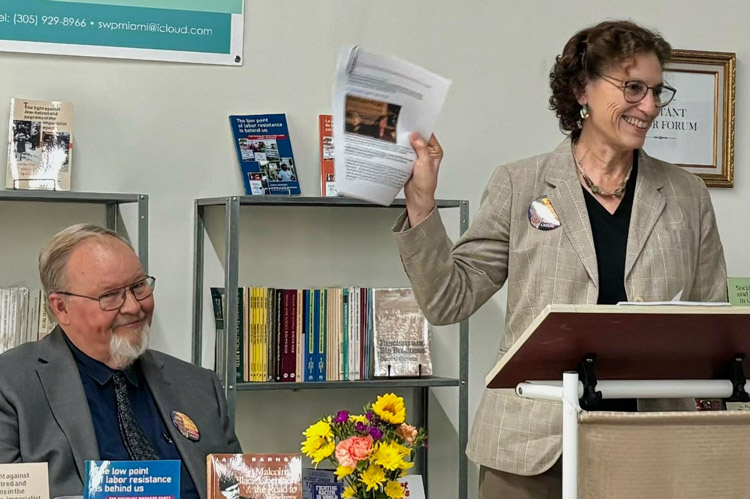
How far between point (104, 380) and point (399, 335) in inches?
43.4

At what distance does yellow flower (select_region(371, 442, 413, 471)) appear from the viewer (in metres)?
1.82

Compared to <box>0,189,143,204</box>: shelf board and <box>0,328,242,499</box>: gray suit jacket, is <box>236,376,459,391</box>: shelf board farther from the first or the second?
<box>0,189,143,204</box>: shelf board

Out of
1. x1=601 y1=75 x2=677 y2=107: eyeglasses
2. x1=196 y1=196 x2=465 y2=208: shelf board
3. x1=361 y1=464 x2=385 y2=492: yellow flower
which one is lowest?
x1=361 y1=464 x2=385 y2=492: yellow flower

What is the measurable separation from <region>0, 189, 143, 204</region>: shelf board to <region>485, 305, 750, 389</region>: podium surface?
1.66 metres

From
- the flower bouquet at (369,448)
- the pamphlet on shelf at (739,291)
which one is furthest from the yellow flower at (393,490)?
the pamphlet on shelf at (739,291)

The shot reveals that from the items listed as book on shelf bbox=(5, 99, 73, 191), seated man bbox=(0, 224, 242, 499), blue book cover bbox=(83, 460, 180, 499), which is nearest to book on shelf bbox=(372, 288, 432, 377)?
seated man bbox=(0, 224, 242, 499)

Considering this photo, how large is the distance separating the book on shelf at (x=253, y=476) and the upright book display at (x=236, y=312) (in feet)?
3.99

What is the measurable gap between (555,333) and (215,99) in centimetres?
211

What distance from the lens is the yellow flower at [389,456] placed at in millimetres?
1815

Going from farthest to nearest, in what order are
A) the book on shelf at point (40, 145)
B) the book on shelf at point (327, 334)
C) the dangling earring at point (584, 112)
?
the book on shelf at point (327, 334), the book on shelf at point (40, 145), the dangling earring at point (584, 112)

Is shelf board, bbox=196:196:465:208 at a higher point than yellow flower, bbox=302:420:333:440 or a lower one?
higher

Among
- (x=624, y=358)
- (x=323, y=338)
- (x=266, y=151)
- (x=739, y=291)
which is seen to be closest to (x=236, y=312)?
(x=323, y=338)

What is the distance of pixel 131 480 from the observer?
1737 mm

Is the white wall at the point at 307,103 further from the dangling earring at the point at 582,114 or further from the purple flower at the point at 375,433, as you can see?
the purple flower at the point at 375,433
